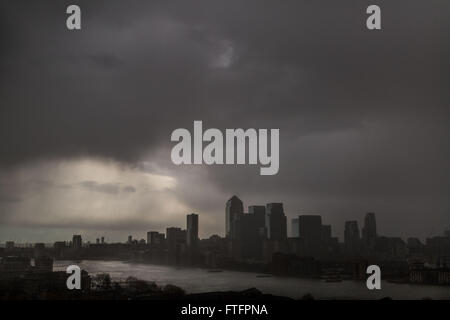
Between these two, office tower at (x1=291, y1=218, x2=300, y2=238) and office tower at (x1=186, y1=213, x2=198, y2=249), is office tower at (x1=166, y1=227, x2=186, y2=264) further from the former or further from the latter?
office tower at (x1=291, y1=218, x2=300, y2=238)

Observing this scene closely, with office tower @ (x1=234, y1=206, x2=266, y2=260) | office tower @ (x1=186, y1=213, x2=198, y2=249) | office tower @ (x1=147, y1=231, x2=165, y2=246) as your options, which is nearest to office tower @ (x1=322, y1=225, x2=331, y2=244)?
office tower @ (x1=234, y1=206, x2=266, y2=260)

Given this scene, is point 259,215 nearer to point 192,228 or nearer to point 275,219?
point 275,219

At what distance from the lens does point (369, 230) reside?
6699mm

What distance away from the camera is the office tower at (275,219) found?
21.7 feet

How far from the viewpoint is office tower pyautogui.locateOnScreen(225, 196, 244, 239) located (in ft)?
22.0

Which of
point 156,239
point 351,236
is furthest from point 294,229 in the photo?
point 156,239

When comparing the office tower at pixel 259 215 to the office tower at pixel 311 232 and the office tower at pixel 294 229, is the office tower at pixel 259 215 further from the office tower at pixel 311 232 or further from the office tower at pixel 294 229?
the office tower at pixel 311 232

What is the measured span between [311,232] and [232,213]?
3.80ft

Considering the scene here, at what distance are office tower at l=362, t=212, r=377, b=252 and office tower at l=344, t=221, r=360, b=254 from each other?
11 cm
